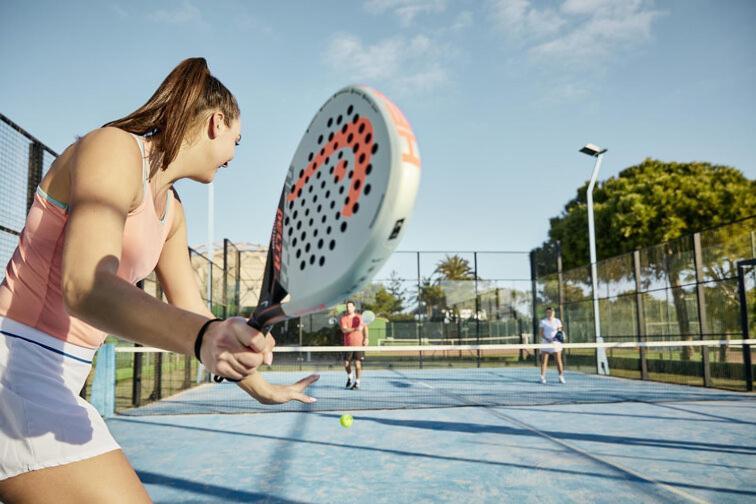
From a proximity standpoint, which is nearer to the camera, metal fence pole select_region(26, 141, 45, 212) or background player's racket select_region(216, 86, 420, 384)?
background player's racket select_region(216, 86, 420, 384)

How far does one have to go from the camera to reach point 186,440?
6.74 meters

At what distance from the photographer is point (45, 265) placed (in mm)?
1343

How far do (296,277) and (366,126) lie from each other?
1.06ft

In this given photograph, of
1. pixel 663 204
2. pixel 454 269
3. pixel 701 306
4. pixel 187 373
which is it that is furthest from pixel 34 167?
pixel 454 269

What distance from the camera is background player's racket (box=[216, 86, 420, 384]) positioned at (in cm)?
93

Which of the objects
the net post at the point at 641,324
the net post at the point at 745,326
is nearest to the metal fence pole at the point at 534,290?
the net post at the point at 641,324

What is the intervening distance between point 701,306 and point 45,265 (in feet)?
43.7

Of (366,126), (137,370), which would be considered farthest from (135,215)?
(137,370)

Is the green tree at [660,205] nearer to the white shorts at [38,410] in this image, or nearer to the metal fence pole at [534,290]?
the metal fence pole at [534,290]

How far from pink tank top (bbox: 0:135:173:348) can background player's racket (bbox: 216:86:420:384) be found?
0.36m

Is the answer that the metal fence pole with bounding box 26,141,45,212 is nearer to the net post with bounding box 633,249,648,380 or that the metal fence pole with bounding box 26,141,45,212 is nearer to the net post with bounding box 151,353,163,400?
the net post with bounding box 151,353,163,400

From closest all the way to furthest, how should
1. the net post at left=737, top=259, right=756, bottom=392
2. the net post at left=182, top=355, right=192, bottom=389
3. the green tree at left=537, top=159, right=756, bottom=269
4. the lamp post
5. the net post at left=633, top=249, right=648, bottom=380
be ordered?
1. the net post at left=737, top=259, right=756, bottom=392
2. the net post at left=182, top=355, right=192, bottom=389
3. the net post at left=633, top=249, right=648, bottom=380
4. the lamp post
5. the green tree at left=537, top=159, right=756, bottom=269

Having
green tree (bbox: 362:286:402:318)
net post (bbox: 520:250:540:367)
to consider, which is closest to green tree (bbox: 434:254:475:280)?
green tree (bbox: 362:286:402:318)

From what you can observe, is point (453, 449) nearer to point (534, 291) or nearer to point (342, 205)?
point (342, 205)
